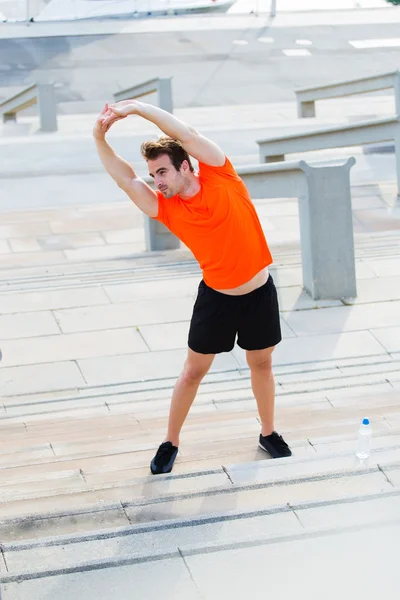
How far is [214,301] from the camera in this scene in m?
4.66

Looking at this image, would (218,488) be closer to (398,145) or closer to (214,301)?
(214,301)

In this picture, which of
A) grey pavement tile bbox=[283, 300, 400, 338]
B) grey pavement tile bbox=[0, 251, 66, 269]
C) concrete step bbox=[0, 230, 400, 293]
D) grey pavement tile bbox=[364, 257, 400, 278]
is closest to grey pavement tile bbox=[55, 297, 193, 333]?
concrete step bbox=[0, 230, 400, 293]

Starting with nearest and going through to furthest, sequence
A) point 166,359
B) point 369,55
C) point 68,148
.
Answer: point 166,359
point 68,148
point 369,55

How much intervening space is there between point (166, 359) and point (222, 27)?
2317 centimetres

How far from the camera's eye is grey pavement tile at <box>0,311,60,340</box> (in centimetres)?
721

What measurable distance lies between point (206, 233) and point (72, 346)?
277 cm

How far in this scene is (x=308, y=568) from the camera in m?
3.42

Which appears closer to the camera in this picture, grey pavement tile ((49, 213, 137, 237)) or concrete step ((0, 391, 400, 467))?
concrete step ((0, 391, 400, 467))

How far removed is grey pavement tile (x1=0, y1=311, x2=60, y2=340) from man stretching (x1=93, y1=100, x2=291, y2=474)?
258 centimetres

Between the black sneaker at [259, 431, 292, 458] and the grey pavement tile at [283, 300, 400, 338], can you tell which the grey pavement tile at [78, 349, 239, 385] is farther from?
the black sneaker at [259, 431, 292, 458]

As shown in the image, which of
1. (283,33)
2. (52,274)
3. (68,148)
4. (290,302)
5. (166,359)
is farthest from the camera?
(283,33)

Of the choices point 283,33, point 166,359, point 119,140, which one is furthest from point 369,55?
point 166,359

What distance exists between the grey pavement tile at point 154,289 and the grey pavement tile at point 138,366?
109 cm

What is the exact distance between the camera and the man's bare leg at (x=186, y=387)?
481cm
